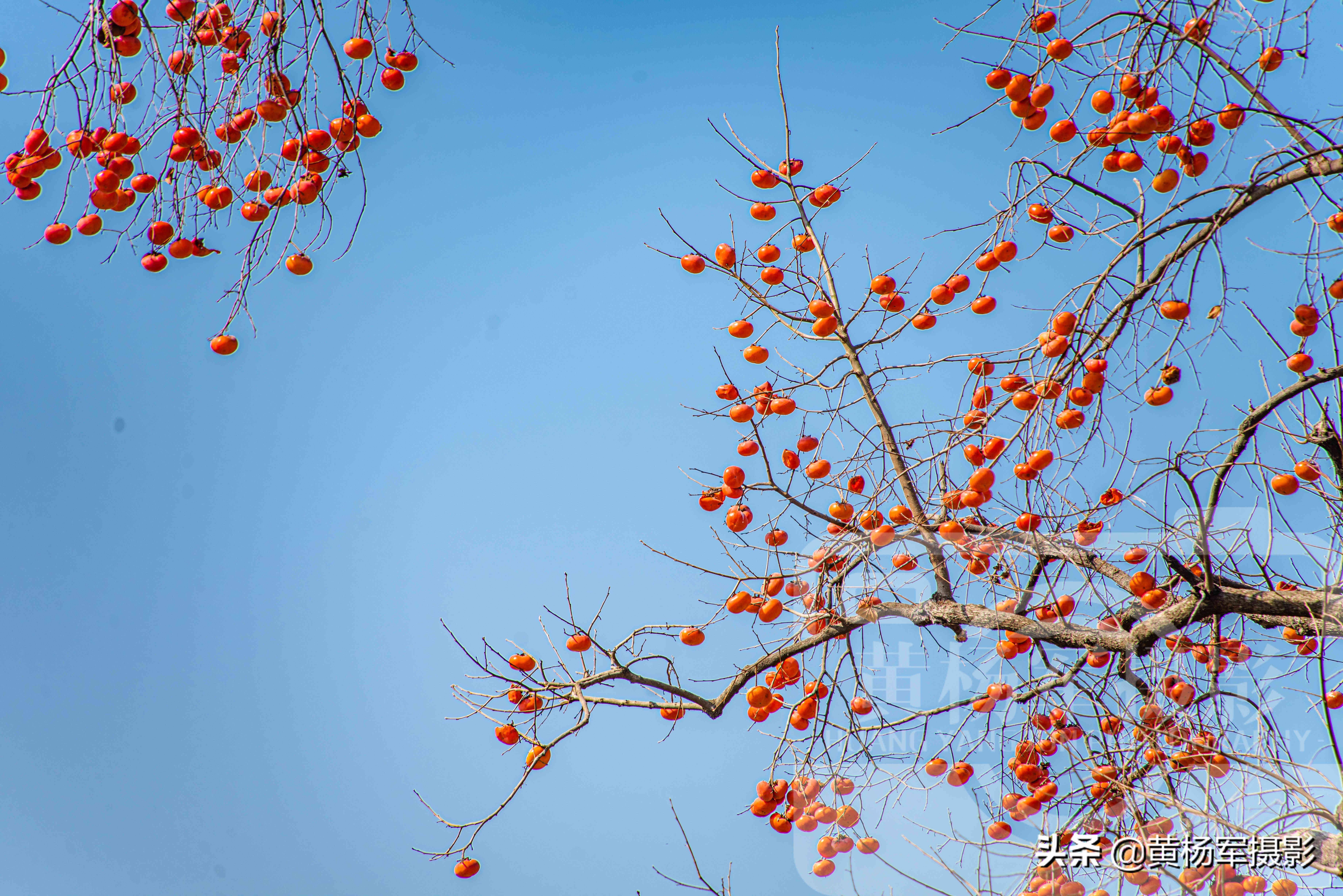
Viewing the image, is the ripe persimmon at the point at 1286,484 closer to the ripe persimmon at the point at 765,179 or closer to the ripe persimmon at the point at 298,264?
the ripe persimmon at the point at 765,179

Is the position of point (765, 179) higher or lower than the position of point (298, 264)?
higher

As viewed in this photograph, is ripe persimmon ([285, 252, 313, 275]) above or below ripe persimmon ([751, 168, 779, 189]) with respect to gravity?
below

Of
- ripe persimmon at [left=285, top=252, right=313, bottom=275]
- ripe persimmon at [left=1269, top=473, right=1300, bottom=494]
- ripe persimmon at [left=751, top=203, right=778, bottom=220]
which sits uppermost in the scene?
ripe persimmon at [left=751, top=203, right=778, bottom=220]

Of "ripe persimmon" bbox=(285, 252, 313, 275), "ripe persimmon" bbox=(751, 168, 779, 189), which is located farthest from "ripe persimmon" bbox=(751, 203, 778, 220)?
"ripe persimmon" bbox=(285, 252, 313, 275)

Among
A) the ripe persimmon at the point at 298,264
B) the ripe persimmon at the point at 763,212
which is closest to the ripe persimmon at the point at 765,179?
the ripe persimmon at the point at 763,212

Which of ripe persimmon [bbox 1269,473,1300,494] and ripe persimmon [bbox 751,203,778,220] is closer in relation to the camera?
ripe persimmon [bbox 1269,473,1300,494]

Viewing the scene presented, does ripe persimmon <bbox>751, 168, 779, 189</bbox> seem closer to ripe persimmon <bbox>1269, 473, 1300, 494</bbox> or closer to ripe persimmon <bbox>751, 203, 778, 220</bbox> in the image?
ripe persimmon <bbox>751, 203, 778, 220</bbox>

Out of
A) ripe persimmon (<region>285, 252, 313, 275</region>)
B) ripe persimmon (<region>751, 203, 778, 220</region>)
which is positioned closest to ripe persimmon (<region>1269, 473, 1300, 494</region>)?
ripe persimmon (<region>751, 203, 778, 220</region>)

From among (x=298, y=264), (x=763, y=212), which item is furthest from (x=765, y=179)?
(x=298, y=264)

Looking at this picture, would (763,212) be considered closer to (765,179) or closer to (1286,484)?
(765,179)

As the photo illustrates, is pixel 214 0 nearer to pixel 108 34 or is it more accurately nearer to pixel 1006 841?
pixel 108 34

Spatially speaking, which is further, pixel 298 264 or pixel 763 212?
pixel 763 212

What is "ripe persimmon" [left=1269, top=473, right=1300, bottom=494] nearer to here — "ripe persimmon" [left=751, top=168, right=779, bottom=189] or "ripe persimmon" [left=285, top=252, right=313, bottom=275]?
"ripe persimmon" [left=751, top=168, right=779, bottom=189]

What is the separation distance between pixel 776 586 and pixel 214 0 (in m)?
2.58
